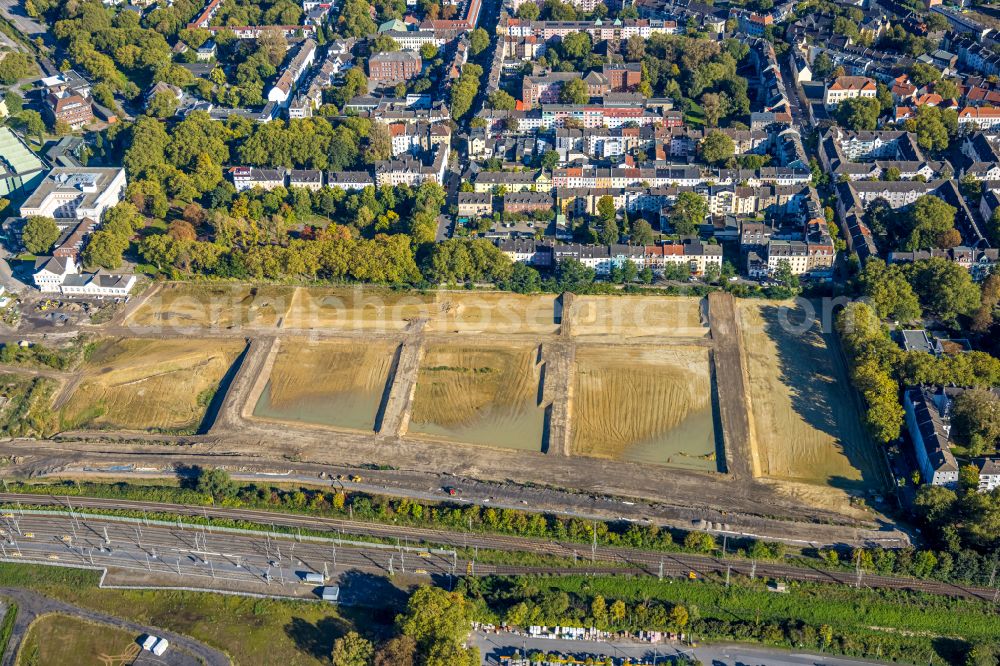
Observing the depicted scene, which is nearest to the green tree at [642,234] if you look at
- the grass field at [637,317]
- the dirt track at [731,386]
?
the grass field at [637,317]

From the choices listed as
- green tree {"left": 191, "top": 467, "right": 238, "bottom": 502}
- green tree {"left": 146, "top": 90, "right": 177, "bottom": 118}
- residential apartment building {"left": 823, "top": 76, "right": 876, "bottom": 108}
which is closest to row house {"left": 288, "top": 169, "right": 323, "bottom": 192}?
green tree {"left": 146, "top": 90, "right": 177, "bottom": 118}

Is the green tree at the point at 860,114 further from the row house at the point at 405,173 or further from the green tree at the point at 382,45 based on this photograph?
the green tree at the point at 382,45

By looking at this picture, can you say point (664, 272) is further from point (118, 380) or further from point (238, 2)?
point (238, 2)

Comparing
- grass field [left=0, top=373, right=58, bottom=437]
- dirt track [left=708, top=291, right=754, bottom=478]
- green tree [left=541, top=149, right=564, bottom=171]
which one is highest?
green tree [left=541, top=149, right=564, bottom=171]

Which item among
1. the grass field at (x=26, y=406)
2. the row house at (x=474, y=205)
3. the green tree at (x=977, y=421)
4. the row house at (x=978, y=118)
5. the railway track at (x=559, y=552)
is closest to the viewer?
the railway track at (x=559, y=552)

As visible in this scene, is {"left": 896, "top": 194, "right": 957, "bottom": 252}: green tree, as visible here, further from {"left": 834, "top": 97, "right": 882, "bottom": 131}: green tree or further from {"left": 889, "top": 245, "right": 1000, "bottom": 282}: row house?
{"left": 834, "top": 97, "right": 882, "bottom": 131}: green tree

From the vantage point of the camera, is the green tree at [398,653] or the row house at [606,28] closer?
the green tree at [398,653]

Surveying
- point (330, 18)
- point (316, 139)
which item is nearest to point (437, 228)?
point (316, 139)
